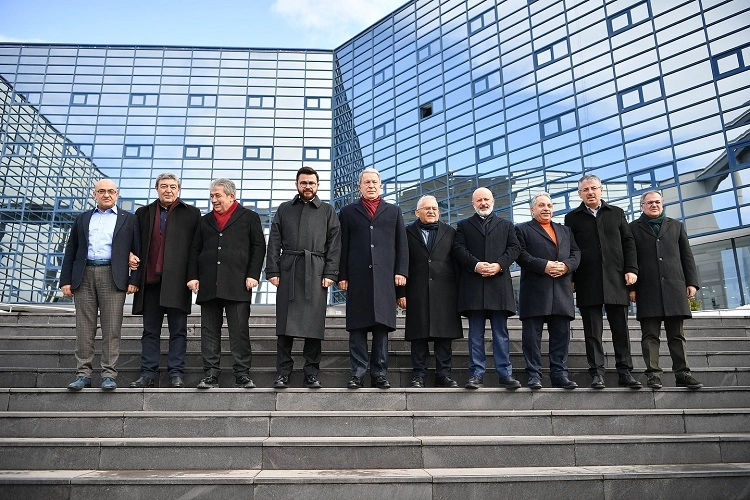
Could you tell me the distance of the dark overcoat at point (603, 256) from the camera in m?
5.08

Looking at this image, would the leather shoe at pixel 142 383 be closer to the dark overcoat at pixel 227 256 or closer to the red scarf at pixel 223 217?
the dark overcoat at pixel 227 256

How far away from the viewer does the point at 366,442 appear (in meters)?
3.67

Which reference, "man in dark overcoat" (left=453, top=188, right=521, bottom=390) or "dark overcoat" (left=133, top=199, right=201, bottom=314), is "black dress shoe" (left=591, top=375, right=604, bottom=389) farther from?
"dark overcoat" (left=133, top=199, right=201, bottom=314)

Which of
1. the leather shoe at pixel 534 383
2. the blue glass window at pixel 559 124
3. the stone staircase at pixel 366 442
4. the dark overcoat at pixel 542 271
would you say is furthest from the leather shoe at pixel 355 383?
the blue glass window at pixel 559 124

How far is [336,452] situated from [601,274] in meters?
2.99

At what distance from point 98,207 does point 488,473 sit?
13.1ft

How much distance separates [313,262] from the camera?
4.82 m

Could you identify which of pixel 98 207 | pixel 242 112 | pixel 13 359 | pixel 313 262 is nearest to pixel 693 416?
pixel 313 262

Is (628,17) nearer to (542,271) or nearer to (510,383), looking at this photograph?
(542,271)

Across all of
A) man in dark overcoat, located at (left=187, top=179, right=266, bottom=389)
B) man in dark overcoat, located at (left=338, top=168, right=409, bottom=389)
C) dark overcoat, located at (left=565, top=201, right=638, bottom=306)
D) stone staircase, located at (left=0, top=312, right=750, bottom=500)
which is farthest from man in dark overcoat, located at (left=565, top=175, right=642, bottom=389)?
man in dark overcoat, located at (left=187, top=179, right=266, bottom=389)

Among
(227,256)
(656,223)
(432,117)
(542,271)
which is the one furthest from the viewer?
(432,117)

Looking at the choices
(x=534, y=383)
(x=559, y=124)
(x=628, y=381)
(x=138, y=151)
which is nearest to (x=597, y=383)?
(x=628, y=381)

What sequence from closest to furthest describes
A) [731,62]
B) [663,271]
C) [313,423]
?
[313,423]
[663,271]
[731,62]

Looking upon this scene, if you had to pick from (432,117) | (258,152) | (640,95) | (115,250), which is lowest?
(115,250)
